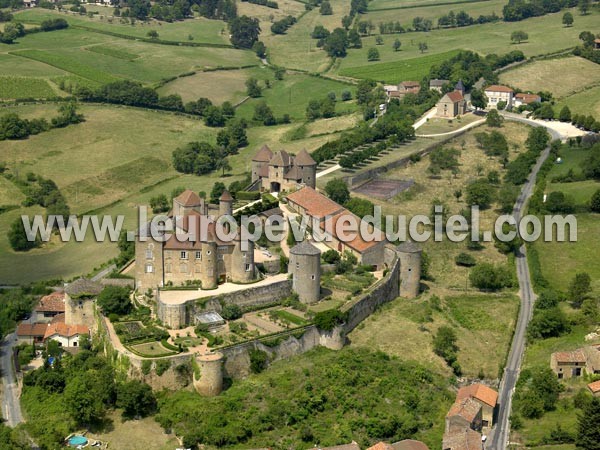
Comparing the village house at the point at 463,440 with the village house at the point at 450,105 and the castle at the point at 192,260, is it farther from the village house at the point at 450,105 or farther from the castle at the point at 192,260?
the village house at the point at 450,105

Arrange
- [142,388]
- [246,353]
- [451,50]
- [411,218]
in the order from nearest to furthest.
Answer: [142,388]
[246,353]
[411,218]
[451,50]

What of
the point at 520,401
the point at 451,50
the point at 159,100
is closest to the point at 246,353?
the point at 520,401

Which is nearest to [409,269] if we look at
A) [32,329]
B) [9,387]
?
[32,329]

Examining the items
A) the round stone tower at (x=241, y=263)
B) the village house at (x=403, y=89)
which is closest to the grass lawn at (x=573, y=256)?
the round stone tower at (x=241, y=263)

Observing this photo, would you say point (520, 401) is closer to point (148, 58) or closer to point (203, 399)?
point (203, 399)

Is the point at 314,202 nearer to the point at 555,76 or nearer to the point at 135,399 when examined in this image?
the point at 135,399

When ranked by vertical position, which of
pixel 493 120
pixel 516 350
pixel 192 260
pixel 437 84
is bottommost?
pixel 516 350
